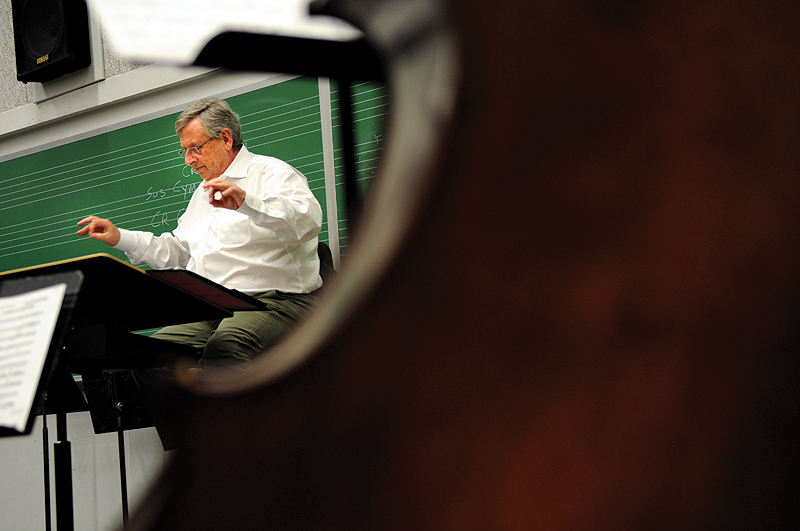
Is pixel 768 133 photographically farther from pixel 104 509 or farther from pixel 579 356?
pixel 104 509

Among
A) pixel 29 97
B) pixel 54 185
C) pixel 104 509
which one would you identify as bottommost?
pixel 104 509

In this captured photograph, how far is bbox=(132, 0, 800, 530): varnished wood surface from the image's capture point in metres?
0.12

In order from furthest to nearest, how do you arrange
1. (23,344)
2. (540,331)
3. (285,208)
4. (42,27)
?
(42,27) < (285,208) < (23,344) < (540,331)

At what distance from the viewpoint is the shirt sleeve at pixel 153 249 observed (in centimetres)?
213

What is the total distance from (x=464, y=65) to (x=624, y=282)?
0.16 ft

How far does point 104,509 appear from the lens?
2246 millimetres

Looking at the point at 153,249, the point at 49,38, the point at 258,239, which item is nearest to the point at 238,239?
the point at 258,239

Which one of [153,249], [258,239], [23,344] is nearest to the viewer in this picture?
[23,344]

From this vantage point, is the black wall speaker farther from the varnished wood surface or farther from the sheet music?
the varnished wood surface

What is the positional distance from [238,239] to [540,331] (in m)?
1.93

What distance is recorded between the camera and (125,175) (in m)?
2.73

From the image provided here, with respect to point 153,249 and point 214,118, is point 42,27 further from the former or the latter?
point 153,249

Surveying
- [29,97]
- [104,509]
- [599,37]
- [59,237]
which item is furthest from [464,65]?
[29,97]

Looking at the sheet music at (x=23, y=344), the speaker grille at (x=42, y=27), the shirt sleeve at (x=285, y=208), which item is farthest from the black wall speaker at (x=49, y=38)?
the sheet music at (x=23, y=344)
